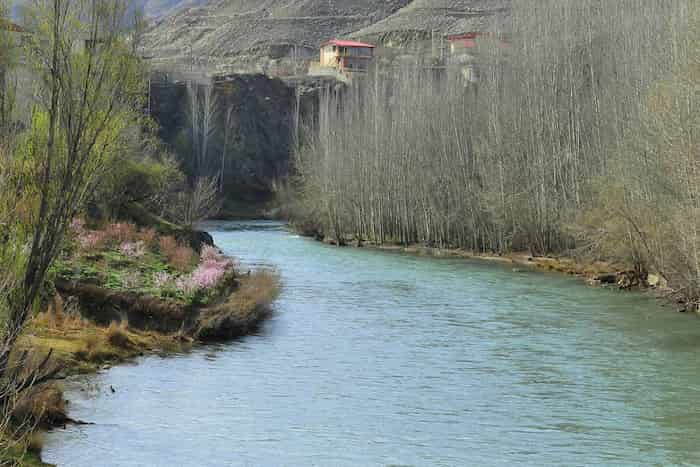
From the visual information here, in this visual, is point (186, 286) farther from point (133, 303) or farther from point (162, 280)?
point (133, 303)

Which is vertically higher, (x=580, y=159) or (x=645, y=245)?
(x=580, y=159)

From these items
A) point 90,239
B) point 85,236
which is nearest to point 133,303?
point 90,239

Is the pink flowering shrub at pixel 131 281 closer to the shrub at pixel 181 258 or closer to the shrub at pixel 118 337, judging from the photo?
the shrub at pixel 118 337

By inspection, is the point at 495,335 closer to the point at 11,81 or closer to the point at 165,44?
the point at 11,81

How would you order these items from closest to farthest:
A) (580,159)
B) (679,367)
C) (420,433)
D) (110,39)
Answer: (110,39)
(420,433)
(679,367)
(580,159)

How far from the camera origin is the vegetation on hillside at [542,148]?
88.3 ft

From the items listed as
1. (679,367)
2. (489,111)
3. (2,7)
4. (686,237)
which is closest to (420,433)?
(679,367)

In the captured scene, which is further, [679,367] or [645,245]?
[645,245]

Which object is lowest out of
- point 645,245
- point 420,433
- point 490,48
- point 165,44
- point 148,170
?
point 420,433

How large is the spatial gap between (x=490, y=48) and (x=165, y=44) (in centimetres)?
11830

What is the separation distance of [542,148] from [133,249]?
19465 mm

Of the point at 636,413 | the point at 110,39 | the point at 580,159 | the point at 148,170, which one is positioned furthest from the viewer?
the point at 580,159

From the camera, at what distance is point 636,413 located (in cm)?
1598

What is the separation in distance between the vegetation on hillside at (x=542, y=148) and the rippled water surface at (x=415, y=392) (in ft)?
12.2
